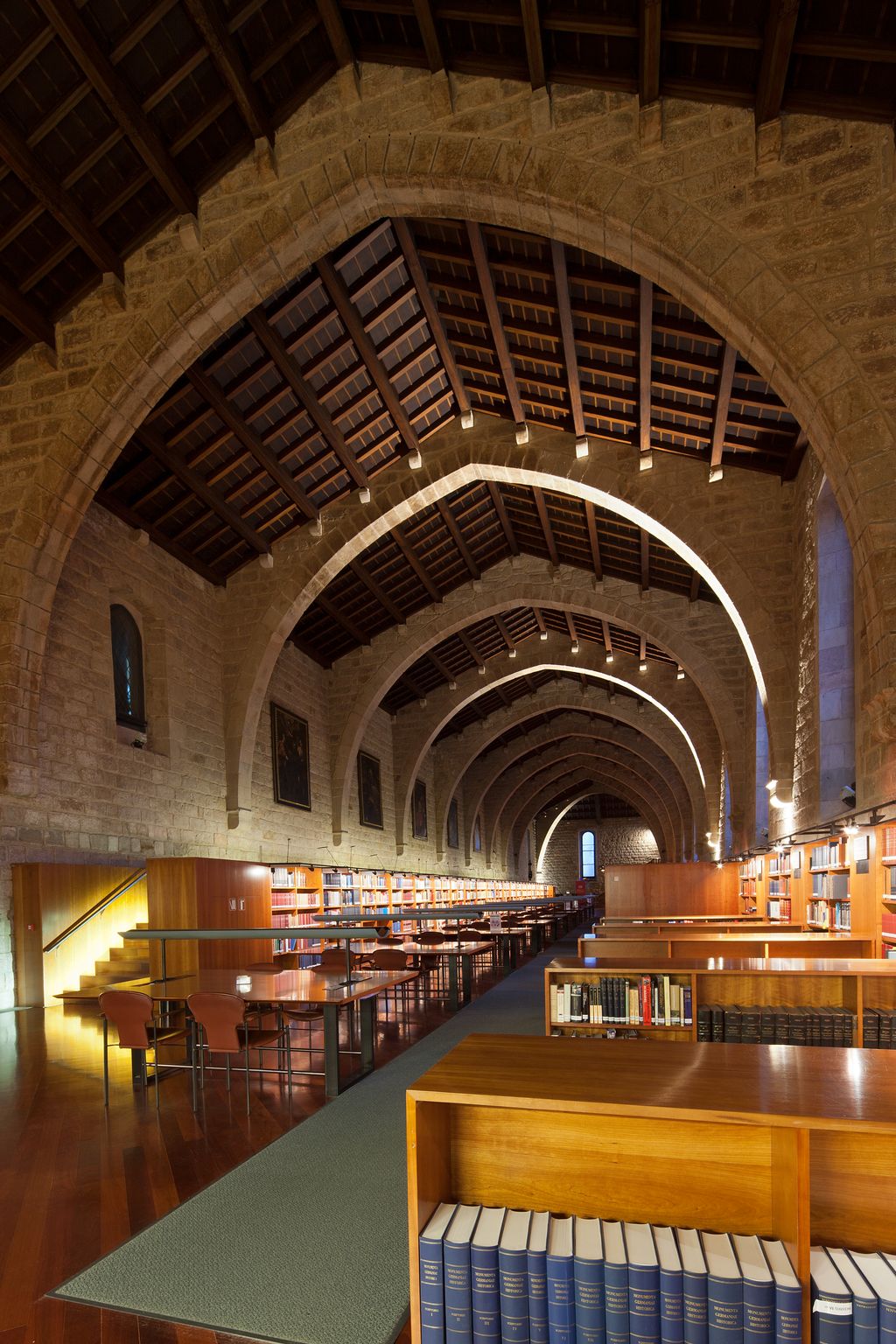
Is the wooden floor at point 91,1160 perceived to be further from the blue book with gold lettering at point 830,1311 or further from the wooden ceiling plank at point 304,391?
the wooden ceiling plank at point 304,391

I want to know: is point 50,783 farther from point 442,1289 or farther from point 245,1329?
point 442,1289

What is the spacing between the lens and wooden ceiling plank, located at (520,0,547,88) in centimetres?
550

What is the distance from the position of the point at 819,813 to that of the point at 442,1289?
6.42 metres

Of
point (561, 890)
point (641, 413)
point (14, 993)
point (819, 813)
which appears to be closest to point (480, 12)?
point (641, 413)

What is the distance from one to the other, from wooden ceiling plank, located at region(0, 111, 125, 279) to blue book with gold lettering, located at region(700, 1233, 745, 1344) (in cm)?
782

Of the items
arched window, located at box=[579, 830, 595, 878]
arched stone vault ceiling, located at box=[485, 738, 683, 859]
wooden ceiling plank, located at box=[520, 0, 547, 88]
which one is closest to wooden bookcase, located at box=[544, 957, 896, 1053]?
wooden ceiling plank, located at box=[520, 0, 547, 88]

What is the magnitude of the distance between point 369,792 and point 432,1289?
16.7 m

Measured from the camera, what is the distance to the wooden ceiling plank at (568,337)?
7633 mm

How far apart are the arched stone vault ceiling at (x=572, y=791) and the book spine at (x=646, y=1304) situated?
96.0 ft

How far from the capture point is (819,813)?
7.27 meters

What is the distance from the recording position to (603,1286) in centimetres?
167

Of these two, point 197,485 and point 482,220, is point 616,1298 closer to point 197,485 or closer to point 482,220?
point 482,220

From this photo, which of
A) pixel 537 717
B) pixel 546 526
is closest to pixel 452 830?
pixel 537 717

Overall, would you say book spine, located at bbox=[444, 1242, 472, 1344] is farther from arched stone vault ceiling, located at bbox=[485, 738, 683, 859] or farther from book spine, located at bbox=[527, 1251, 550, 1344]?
arched stone vault ceiling, located at bbox=[485, 738, 683, 859]
